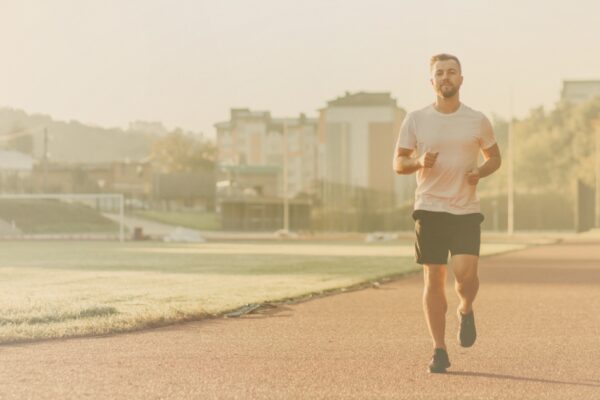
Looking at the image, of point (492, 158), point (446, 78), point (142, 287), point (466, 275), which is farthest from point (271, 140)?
point (446, 78)

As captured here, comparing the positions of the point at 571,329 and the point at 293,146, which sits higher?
the point at 293,146

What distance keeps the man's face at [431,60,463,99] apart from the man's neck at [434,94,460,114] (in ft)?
0.10

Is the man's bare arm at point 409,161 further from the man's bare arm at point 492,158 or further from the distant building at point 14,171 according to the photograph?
the distant building at point 14,171

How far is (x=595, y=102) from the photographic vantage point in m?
78.1

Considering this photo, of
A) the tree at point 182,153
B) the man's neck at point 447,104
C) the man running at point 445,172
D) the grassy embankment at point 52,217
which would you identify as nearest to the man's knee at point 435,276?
the man running at point 445,172

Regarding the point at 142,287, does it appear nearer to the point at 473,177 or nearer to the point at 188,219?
the point at 473,177

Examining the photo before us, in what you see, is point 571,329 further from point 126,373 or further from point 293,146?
point 293,146

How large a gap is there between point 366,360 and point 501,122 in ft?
302

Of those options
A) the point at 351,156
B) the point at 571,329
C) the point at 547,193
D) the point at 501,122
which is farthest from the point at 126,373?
the point at 501,122

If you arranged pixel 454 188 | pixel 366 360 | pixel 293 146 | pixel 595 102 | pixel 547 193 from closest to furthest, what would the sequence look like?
pixel 454 188 < pixel 366 360 < pixel 547 193 < pixel 595 102 < pixel 293 146

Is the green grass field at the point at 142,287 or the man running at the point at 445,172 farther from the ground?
the man running at the point at 445,172

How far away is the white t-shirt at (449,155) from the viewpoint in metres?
6.84

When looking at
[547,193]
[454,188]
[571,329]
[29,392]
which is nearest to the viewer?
[29,392]

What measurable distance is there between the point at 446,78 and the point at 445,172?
1.90 feet
